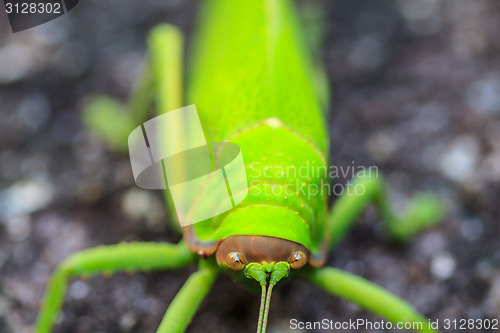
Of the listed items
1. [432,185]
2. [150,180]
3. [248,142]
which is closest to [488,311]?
[432,185]

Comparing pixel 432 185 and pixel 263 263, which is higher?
pixel 263 263

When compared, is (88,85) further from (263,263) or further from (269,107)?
(263,263)

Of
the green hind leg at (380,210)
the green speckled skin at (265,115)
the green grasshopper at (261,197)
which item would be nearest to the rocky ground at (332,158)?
the green hind leg at (380,210)

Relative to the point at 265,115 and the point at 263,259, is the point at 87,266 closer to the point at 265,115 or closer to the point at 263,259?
the point at 263,259

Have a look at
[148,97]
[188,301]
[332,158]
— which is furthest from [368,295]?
[148,97]

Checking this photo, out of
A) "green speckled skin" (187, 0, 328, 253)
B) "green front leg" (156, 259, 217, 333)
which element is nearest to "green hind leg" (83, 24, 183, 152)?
"green speckled skin" (187, 0, 328, 253)

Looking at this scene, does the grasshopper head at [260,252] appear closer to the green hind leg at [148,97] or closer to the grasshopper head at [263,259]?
the grasshopper head at [263,259]
